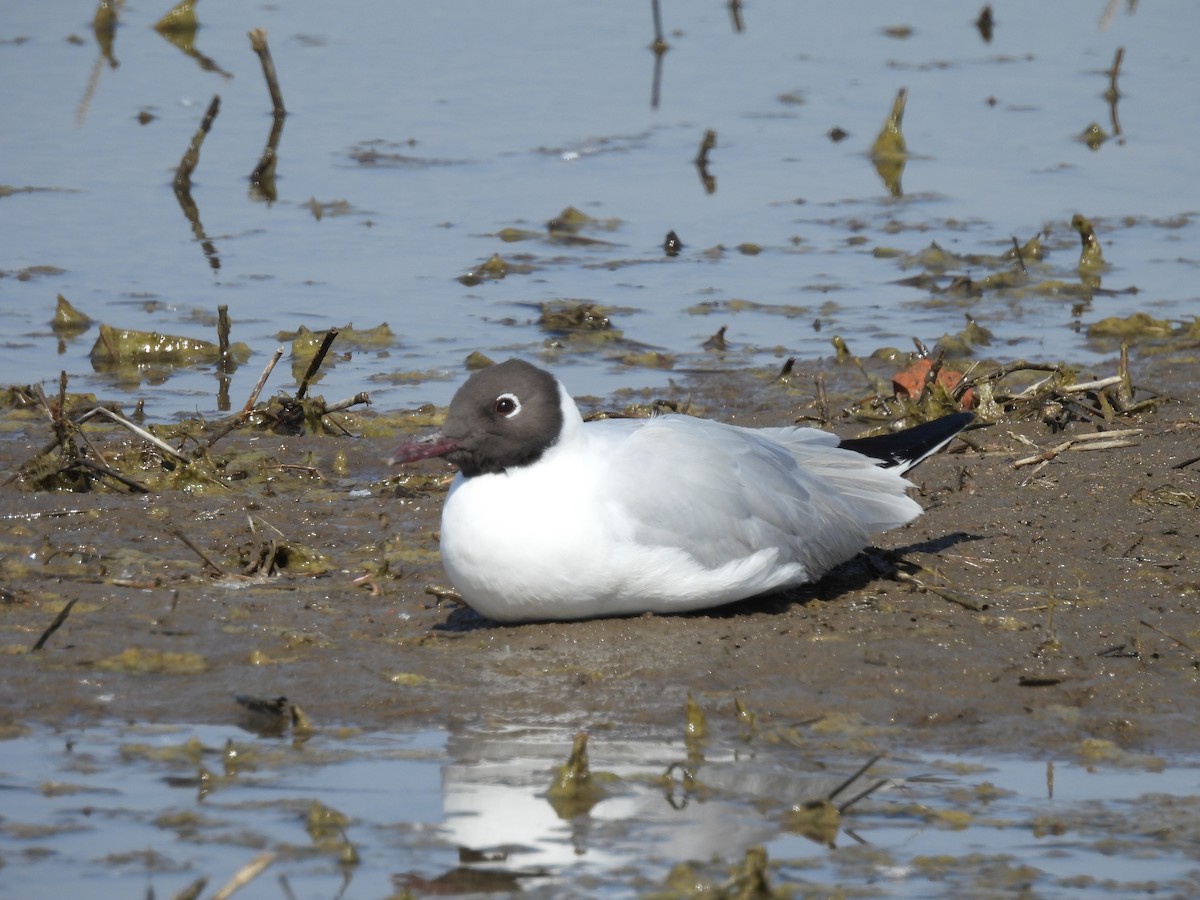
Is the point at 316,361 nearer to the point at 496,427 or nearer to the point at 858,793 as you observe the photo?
the point at 496,427

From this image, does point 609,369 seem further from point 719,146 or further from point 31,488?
point 719,146

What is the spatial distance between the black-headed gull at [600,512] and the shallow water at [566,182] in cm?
333

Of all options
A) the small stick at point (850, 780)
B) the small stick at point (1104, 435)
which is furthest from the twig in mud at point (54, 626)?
the small stick at point (1104, 435)

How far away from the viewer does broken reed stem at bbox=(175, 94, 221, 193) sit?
42.5ft

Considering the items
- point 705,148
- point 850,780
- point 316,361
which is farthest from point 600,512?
point 705,148

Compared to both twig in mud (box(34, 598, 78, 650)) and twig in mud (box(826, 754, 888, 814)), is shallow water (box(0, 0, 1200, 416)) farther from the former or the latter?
twig in mud (box(826, 754, 888, 814))

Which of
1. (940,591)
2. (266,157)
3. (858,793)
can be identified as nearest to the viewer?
(858,793)

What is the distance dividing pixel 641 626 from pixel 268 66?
8.86 meters

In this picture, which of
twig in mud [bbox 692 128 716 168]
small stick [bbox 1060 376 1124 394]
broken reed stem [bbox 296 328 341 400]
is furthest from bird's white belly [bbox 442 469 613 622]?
twig in mud [bbox 692 128 716 168]

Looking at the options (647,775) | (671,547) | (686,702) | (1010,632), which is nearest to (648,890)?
(647,775)

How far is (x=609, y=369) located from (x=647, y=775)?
17.0ft

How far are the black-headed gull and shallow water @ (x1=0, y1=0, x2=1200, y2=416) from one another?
333 cm

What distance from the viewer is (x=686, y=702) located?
5.80m

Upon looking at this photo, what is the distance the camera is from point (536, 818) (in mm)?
5012
